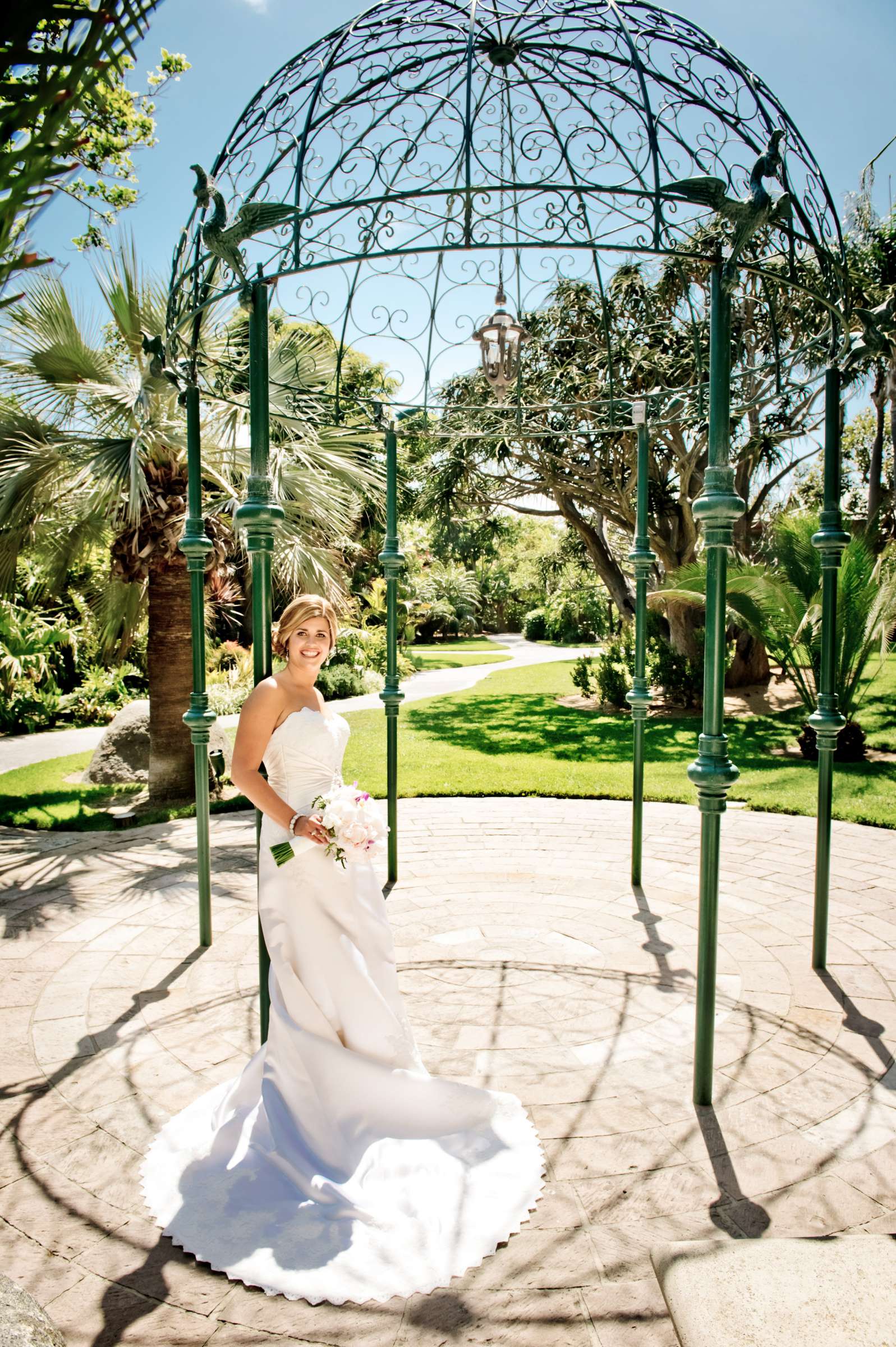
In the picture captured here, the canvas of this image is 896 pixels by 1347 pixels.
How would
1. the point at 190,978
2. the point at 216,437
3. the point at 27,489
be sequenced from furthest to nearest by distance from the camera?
the point at 216,437, the point at 27,489, the point at 190,978

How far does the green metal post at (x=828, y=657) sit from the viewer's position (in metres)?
3.91

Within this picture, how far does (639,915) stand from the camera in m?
4.89

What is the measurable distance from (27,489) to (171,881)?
143 inches

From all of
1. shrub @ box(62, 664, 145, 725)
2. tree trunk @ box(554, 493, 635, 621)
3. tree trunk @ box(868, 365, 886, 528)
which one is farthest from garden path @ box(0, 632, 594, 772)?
tree trunk @ box(868, 365, 886, 528)

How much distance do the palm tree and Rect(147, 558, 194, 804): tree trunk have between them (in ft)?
0.04

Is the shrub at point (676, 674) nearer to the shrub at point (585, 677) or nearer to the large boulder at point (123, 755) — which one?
the shrub at point (585, 677)

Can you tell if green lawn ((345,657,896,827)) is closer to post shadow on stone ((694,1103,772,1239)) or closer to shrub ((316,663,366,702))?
shrub ((316,663,366,702))

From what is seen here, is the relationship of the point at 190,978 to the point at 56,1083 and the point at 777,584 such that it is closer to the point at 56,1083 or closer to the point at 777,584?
the point at 56,1083

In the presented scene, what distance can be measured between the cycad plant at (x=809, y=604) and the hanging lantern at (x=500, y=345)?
226 inches

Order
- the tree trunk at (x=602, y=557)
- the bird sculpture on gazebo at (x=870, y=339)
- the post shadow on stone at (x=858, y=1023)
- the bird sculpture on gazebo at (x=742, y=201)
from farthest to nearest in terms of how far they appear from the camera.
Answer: the tree trunk at (x=602, y=557) → the bird sculpture on gazebo at (x=870, y=339) → the post shadow on stone at (x=858, y=1023) → the bird sculpture on gazebo at (x=742, y=201)

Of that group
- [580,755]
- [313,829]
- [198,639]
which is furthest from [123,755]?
[313,829]

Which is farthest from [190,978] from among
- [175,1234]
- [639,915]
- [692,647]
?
[692,647]

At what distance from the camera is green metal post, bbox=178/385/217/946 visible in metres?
4.27

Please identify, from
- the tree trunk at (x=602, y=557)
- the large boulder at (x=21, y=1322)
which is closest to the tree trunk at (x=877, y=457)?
the tree trunk at (x=602, y=557)
